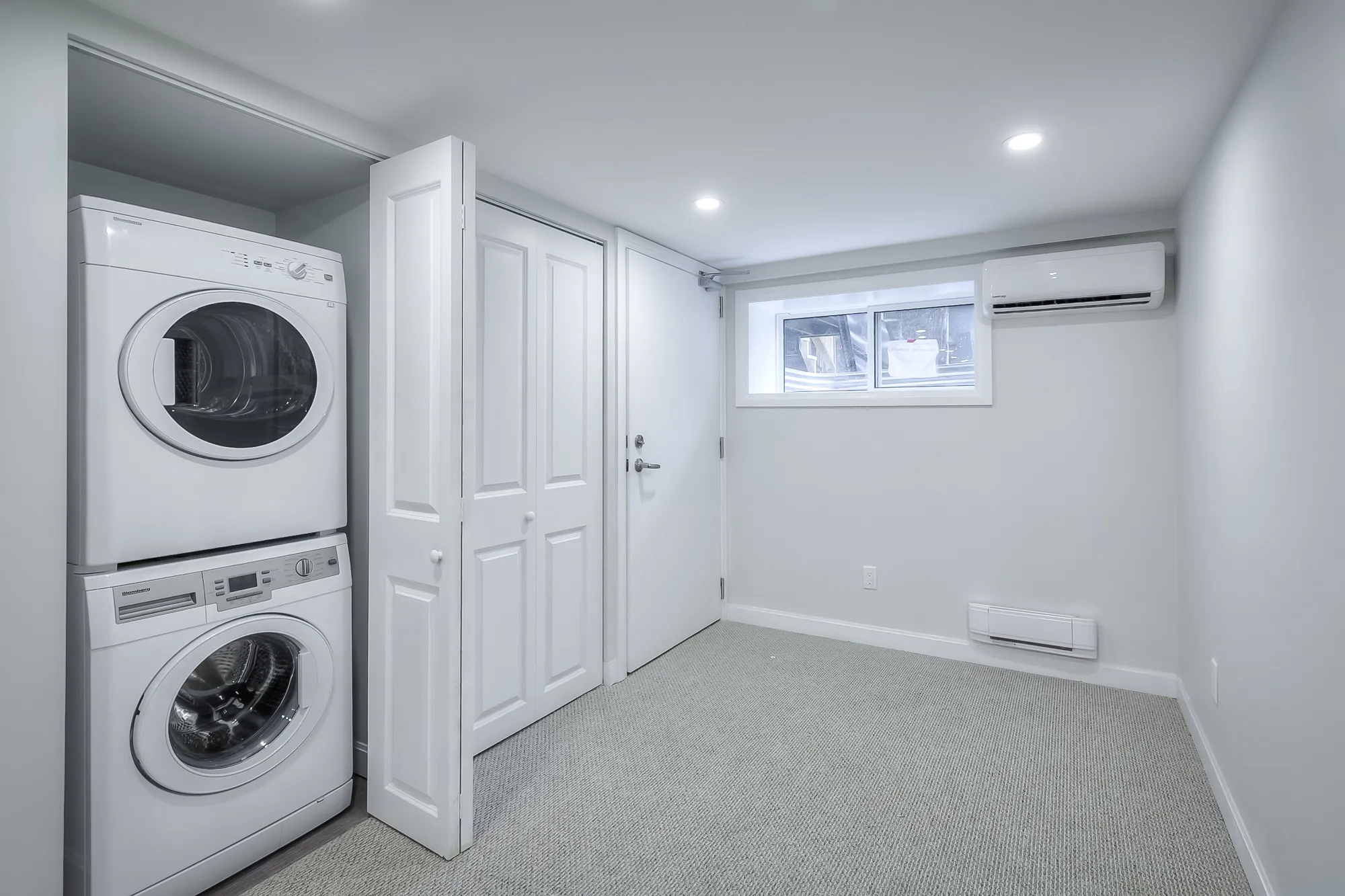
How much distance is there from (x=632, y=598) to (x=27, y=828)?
7.36ft

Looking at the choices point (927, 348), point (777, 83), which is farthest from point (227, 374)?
point (927, 348)

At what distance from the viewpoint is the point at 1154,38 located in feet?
5.30

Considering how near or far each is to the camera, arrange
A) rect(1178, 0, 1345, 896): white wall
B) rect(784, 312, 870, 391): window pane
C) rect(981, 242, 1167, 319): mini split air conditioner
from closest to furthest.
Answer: rect(1178, 0, 1345, 896): white wall → rect(981, 242, 1167, 319): mini split air conditioner → rect(784, 312, 870, 391): window pane

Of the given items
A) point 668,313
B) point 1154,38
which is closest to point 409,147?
point 668,313

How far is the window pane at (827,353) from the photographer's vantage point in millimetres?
3967

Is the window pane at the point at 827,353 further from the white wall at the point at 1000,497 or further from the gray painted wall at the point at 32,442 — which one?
the gray painted wall at the point at 32,442

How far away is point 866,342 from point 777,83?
2318 millimetres

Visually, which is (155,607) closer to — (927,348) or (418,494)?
(418,494)

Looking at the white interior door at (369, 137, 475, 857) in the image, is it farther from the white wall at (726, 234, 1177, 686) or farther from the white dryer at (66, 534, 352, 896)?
the white wall at (726, 234, 1177, 686)

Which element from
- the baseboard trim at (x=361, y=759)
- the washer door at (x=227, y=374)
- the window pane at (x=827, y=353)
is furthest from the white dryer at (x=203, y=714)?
the window pane at (x=827, y=353)

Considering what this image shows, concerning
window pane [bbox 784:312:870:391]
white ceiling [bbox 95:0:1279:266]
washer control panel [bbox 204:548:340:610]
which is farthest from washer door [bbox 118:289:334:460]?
window pane [bbox 784:312:870:391]

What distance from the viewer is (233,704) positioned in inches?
74.2

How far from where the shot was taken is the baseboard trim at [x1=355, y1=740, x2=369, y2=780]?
2.30 meters

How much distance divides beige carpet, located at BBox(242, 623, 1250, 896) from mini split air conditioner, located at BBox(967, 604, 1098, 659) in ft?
0.60
